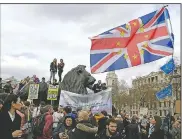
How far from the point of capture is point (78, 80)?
53.1ft

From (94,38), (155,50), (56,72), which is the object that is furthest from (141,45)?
(56,72)

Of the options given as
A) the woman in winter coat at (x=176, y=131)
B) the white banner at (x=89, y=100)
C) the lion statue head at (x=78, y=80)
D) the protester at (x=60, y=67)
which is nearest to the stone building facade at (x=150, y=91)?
the protester at (x=60, y=67)

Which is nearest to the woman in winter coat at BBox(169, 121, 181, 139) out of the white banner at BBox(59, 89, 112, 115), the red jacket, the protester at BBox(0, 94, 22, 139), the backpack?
the white banner at BBox(59, 89, 112, 115)

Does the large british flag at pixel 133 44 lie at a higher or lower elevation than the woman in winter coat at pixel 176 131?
higher

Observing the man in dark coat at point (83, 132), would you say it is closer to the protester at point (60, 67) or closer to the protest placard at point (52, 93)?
the protest placard at point (52, 93)

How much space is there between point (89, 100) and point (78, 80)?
1.63 m

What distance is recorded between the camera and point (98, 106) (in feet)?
47.9

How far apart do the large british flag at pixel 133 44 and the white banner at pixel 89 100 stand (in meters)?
1.71

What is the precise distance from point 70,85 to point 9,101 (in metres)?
9.94

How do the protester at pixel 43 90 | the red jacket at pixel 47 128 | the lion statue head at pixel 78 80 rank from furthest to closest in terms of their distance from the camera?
the protester at pixel 43 90, the lion statue head at pixel 78 80, the red jacket at pixel 47 128

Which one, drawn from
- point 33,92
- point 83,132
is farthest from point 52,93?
point 83,132

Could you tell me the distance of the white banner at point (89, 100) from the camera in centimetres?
1460

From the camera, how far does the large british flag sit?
13256mm

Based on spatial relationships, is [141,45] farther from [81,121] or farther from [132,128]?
[81,121]
